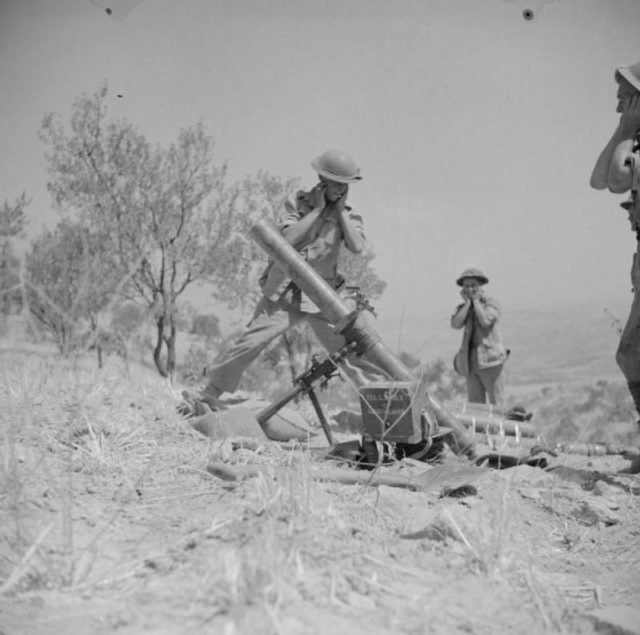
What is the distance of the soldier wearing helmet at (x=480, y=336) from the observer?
6922mm

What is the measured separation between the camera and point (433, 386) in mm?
17234

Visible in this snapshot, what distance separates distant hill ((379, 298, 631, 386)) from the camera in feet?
75.7

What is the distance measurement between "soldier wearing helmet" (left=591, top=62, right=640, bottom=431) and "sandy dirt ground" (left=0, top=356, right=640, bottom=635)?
108cm

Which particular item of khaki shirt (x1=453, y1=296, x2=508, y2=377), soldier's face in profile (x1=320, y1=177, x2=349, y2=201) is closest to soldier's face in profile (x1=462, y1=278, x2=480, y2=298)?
khaki shirt (x1=453, y1=296, x2=508, y2=377)

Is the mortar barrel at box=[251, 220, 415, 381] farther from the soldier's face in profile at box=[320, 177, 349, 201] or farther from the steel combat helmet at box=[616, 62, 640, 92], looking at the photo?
the steel combat helmet at box=[616, 62, 640, 92]

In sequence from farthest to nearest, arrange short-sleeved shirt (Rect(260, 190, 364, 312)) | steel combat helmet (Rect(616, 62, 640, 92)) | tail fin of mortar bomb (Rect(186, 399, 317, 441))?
short-sleeved shirt (Rect(260, 190, 364, 312)) → tail fin of mortar bomb (Rect(186, 399, 317, 441)) → steel combat helmet (Rect(616, 62, 640, 92))

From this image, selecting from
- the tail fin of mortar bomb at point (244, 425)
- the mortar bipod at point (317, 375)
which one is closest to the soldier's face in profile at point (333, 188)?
the mortar bipod at point (317, 375)

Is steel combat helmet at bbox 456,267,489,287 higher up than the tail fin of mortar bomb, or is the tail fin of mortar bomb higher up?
steel combat helmet at bbox 456,267,489,287

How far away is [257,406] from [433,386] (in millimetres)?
12399

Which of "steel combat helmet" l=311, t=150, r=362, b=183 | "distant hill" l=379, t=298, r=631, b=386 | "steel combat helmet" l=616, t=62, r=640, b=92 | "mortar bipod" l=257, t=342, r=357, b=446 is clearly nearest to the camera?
"steel combat helmet" l=616, t=62, r=640, b=92

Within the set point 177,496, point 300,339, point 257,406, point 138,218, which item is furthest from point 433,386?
point 177,496

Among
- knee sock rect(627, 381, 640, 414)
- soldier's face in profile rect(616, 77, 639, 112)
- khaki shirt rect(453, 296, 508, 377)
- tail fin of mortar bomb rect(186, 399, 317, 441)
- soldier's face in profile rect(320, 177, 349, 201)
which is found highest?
soldier's face in profile rect(616, 77, 639, 112)

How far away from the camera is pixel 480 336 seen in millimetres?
6965

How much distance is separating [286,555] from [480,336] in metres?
5.65
